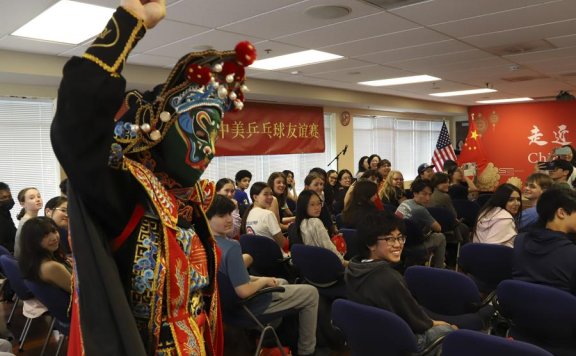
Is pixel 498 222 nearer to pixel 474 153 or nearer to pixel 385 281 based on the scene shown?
pixel 385 281

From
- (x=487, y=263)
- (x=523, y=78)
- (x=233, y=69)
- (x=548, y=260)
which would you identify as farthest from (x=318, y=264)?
(x=523, y=78)

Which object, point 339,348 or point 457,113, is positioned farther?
point 457,113

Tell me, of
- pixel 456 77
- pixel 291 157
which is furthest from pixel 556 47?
pixel 291 157

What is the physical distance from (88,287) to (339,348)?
2789mm

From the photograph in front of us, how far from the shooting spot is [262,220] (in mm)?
4176

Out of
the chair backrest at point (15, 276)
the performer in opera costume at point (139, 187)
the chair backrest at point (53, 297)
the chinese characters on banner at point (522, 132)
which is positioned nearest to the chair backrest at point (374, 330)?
the performer in opera costume at point (139, 187)

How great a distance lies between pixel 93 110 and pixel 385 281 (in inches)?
71.5

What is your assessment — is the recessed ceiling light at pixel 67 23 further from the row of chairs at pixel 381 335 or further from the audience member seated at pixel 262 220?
the row of chairs at pixel 381 335

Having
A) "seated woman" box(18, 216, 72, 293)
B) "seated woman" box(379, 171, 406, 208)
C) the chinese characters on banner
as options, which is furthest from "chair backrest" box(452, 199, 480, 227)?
the chinese characters on banner

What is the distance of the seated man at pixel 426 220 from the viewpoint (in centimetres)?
473

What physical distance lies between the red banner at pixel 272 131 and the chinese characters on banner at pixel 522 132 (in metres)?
5.97

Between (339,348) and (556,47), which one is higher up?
(556,47)

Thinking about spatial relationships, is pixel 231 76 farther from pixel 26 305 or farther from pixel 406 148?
pixel 406 148

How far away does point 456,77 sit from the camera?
696 centimetres
